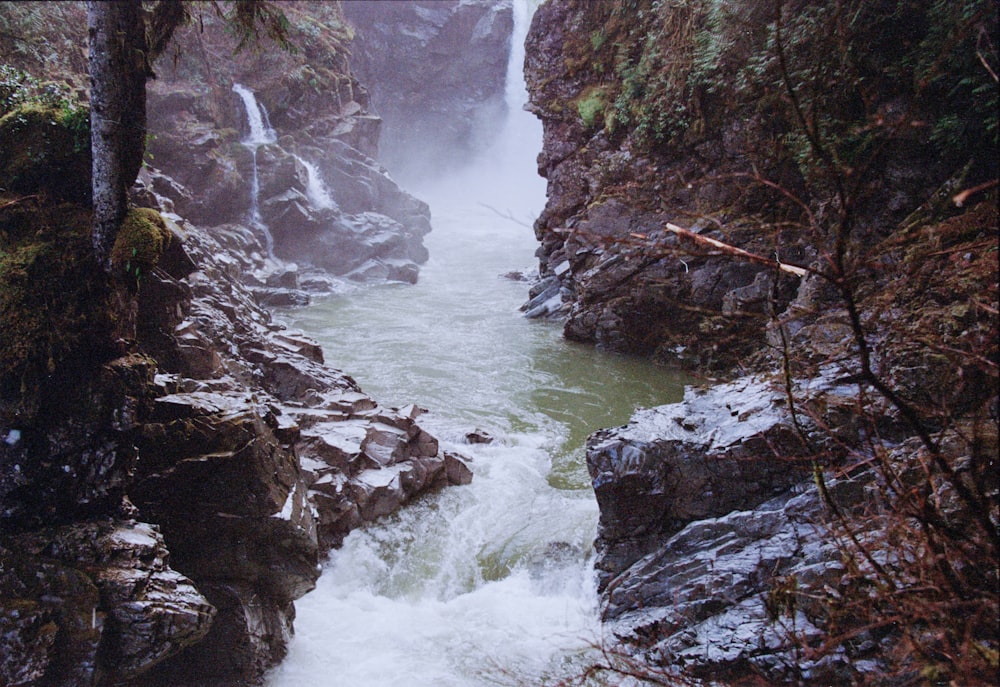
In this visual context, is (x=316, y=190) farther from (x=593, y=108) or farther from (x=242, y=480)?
(x=242, y=480)

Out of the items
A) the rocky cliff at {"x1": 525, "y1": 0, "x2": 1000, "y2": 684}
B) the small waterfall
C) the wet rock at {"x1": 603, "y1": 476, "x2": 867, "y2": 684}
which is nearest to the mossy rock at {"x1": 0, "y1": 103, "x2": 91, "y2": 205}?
the rocky cliff at {"x1": 525, "y1": 0, "x2": 1000, "y2": 684}

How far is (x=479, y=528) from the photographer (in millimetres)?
7562

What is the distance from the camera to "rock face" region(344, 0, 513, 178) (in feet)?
135

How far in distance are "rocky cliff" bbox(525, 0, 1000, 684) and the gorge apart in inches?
1.6

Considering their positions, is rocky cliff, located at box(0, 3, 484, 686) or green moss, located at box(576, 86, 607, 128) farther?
green moss, located at box(576, 86, 607, 128)

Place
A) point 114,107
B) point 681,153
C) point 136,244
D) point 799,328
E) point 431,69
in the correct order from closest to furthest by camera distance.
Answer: point 114,107, point 136,244, point 799,328, point 681,153, point 431,69

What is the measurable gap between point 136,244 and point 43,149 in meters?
1.07

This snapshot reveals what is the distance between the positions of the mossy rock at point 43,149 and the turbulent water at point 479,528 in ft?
11.8

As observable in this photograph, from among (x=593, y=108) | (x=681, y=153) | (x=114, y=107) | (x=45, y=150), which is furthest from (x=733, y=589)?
(x=593, y=108)

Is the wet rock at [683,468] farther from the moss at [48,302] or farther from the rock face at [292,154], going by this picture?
the rock face at [292,154]

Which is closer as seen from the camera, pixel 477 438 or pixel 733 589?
pixel 733 589

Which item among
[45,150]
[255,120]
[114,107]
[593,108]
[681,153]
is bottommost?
[45,150]

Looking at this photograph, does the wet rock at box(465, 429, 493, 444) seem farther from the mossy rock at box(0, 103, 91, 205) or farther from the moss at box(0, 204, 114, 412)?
the mossy rock at box(0, 103, 91, 205)

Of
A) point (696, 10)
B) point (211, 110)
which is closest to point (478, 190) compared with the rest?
point (211, 110)
